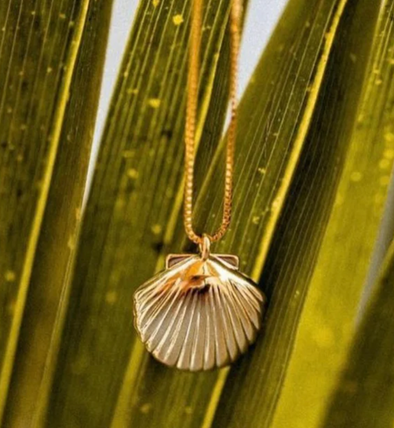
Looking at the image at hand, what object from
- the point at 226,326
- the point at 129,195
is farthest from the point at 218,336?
the point at 129,195

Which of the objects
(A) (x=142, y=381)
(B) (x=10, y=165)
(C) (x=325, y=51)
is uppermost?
(C) (x=325, y=51)

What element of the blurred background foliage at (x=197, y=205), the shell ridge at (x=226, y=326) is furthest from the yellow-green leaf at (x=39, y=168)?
the shell ridge at (x=226, y=326)

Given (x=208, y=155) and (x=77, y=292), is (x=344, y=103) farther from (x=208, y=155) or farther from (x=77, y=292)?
(x=77, y=292)

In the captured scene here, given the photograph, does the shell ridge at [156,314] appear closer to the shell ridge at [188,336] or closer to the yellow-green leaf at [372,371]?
the shell ridge at [188,336]

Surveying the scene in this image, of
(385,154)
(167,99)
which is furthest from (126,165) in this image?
(385,154)

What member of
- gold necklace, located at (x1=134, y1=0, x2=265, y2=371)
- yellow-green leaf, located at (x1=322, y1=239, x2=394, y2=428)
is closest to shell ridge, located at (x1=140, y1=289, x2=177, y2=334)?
gold necklace, located at (x1=134, y1=0, x2=265, y2=371)

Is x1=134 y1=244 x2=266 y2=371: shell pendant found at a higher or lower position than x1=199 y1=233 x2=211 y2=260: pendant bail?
lower

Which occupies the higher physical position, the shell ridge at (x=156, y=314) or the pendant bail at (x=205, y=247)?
the pendant bail at (x=205, y=247)

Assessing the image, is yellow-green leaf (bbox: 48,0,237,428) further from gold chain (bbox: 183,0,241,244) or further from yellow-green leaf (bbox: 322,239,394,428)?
yellow-green leaf (bbox: 322,239,394,428)
